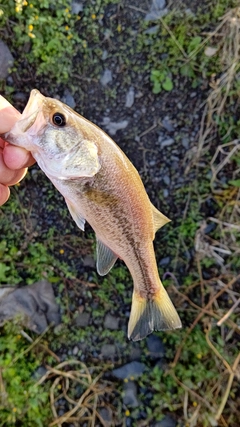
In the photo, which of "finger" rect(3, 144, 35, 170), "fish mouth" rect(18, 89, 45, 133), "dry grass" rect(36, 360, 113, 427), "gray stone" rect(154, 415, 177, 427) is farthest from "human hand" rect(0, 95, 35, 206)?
"gray stone" rect(154, 415, 177, 427)

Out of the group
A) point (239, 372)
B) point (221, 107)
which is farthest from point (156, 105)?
point (239, 372)

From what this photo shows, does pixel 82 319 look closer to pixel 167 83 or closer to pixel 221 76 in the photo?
pixel 167 83

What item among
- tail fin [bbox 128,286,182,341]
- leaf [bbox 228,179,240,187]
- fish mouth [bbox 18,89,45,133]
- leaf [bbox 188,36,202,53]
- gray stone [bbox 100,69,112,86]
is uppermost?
leaf [bbox 188,36,202,53]

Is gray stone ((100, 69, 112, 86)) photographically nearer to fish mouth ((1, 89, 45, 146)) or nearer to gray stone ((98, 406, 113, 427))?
fish mouth ((1, 89, 45, 146))

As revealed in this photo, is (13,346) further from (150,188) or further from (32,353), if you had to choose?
(150,188)

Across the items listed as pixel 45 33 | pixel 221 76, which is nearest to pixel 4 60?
pixel 45 33
